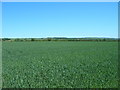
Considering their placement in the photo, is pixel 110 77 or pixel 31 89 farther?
pixel 110 77

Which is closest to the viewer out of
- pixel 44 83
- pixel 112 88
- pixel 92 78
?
pixel 112 88

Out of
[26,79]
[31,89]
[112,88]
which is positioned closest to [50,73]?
[26,79]

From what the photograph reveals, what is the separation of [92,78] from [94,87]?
209 cm

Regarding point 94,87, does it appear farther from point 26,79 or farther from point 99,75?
point 26,79

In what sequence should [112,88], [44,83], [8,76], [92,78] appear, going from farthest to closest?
1. [8,76]
2. [92,78]
3. [44,83]
4. [112,88]

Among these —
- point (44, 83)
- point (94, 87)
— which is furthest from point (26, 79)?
point (94, 87)

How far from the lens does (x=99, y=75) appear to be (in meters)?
16.3

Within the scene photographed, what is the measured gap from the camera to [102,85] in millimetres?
13789

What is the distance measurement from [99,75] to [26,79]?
177 inches

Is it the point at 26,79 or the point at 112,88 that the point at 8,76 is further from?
the point at 112,88

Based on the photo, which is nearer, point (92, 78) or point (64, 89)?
point (64, 89)

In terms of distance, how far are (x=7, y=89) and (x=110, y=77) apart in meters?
6.13

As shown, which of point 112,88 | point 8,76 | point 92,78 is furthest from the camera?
point 8,76

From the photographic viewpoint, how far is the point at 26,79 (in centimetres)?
1551
